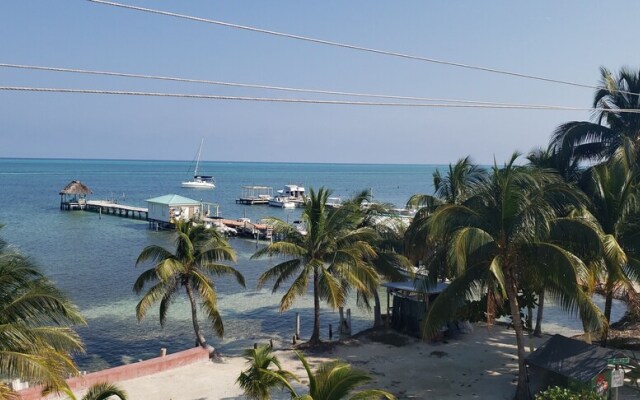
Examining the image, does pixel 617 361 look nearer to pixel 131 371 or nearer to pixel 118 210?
pixel 131 371

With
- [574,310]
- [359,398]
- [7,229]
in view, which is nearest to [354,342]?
[574,310]

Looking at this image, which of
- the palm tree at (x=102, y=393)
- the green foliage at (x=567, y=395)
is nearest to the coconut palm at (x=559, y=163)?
the green foliage at (x=567, y=395)

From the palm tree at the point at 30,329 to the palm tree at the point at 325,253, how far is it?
764cm

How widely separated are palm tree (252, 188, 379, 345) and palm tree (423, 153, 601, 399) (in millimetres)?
4199

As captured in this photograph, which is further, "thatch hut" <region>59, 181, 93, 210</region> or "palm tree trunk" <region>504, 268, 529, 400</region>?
"thatch hut" <region>59, 181, 93, 210</region>

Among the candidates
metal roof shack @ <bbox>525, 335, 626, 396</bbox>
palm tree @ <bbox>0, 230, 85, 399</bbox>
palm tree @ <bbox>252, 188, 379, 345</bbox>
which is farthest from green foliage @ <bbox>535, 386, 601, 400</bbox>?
palm tree @ <bbox>0, 230, 85, 399</bbox>

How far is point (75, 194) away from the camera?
73250 millimetres

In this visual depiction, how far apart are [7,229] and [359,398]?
58128 mm

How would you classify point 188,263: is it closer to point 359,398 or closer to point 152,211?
point 359,398

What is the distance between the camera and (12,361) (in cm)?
903

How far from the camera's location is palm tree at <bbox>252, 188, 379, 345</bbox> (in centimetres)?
1741

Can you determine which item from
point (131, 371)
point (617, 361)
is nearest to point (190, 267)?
point (131, 371)

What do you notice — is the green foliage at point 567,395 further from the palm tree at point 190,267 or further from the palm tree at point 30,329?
the palm tree at point 190,267

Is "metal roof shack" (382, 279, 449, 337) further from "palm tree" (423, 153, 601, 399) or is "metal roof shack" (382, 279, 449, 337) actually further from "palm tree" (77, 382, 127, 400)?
"palm tree" (77, 382, 127, 400)
